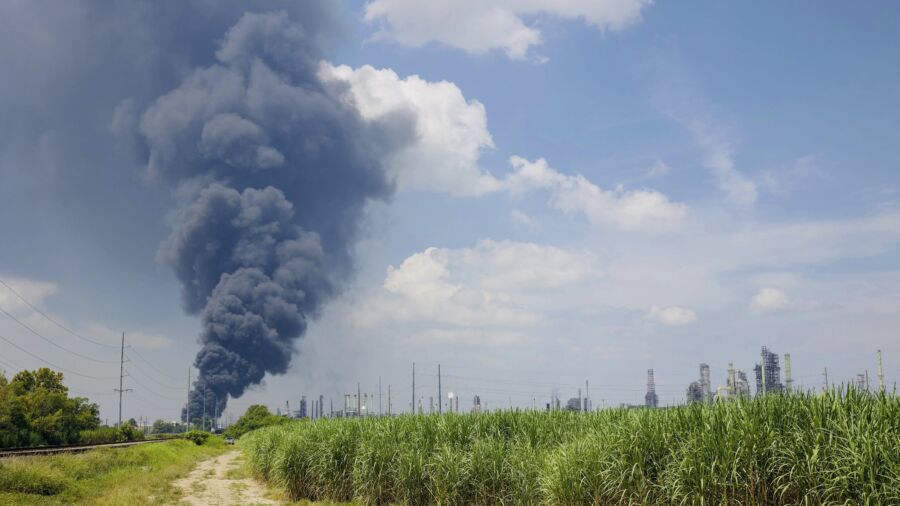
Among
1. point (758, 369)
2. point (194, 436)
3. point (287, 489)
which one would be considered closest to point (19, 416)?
point (194, 436)

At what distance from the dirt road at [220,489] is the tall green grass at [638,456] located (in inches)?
221

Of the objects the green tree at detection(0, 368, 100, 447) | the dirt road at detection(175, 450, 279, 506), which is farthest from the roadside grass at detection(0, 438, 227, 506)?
the green tree at detection(0, 368, 100, 447)

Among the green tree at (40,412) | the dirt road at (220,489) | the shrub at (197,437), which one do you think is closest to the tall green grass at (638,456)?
the dirt road at (220,489)

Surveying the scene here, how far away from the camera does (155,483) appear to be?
34.1m

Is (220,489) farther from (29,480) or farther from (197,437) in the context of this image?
(197,437)

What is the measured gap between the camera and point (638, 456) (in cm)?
1633

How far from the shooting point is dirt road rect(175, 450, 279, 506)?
28.9m

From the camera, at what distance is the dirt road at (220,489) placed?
28.9 meters

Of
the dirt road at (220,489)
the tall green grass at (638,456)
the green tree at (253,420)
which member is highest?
the tall green grass at (638,456)

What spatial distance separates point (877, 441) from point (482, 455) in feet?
36.7

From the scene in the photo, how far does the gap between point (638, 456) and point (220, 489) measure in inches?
1033

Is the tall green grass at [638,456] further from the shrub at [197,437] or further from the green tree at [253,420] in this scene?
the green tree at [253,420]

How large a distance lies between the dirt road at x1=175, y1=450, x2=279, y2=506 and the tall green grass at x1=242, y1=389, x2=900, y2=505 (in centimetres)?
560

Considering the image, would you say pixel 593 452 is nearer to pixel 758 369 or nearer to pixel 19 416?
pixel 19 416
